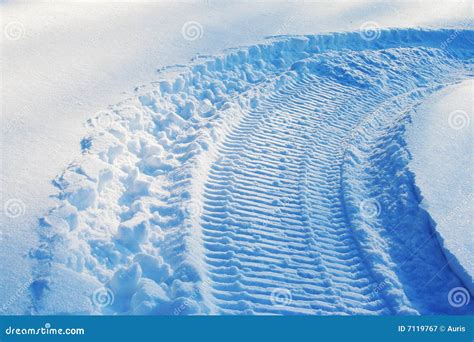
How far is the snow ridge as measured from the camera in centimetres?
363

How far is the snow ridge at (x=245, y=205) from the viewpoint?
11.9ft

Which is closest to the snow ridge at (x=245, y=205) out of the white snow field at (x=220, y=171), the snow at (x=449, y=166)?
the white snow field at (x=220, y=171)

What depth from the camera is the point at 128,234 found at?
3930mm

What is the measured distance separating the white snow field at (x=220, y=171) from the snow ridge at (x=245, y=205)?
1 centimetres

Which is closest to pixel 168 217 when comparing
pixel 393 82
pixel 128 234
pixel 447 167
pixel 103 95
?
pixel 128 234

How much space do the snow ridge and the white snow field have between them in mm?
14

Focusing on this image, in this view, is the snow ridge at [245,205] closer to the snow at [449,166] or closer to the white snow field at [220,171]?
the white snow field at [220,171]

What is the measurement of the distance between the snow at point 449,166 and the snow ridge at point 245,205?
0.38ft

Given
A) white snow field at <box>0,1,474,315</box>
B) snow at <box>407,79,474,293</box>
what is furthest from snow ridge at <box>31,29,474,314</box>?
snow at <box>407,79,474,293</box>

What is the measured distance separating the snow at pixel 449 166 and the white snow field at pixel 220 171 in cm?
2

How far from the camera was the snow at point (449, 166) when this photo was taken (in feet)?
13.5

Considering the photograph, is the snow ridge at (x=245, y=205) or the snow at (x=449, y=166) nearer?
the snow ridge at (x=245, y=205)

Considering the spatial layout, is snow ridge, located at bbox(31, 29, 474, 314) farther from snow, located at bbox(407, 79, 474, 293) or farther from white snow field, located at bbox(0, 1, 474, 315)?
snow, located at bbox(407, 79, 474, 293)

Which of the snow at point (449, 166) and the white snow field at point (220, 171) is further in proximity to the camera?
the snow at point (449, 166)
